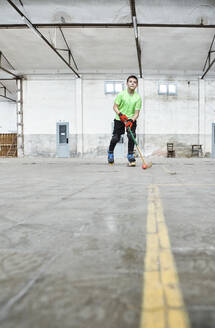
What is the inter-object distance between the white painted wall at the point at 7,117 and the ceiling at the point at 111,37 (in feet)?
18.6

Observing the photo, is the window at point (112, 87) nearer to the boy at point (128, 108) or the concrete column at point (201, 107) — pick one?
the concrete column at point (201, 107)

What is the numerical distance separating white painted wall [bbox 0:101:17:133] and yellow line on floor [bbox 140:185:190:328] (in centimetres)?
2319

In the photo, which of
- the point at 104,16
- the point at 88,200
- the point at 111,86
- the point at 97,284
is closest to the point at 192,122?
the point at 111,86

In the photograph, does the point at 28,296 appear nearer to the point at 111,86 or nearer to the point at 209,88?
the point at 111,86

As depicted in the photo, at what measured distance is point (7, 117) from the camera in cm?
2253

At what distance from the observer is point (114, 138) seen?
21.4ft

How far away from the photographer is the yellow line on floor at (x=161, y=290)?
539 millimetres

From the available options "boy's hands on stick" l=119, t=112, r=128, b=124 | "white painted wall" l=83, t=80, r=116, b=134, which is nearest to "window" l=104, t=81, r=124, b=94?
"white painted wall" l=83, t=80, r=116, b=134

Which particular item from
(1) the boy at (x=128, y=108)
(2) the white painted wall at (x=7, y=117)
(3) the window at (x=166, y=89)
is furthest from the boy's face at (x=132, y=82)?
(2) the white painted wall at (x=7, y=117)

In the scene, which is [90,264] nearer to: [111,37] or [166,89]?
[111,37]

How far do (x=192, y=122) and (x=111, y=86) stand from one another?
548 centimetres

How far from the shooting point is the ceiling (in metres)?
9.66

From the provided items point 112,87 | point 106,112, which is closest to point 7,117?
point 106,112

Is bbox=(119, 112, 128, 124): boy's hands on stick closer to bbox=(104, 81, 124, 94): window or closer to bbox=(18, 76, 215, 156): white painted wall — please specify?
bbox=(18, 76, 215, 156): white painted wall
